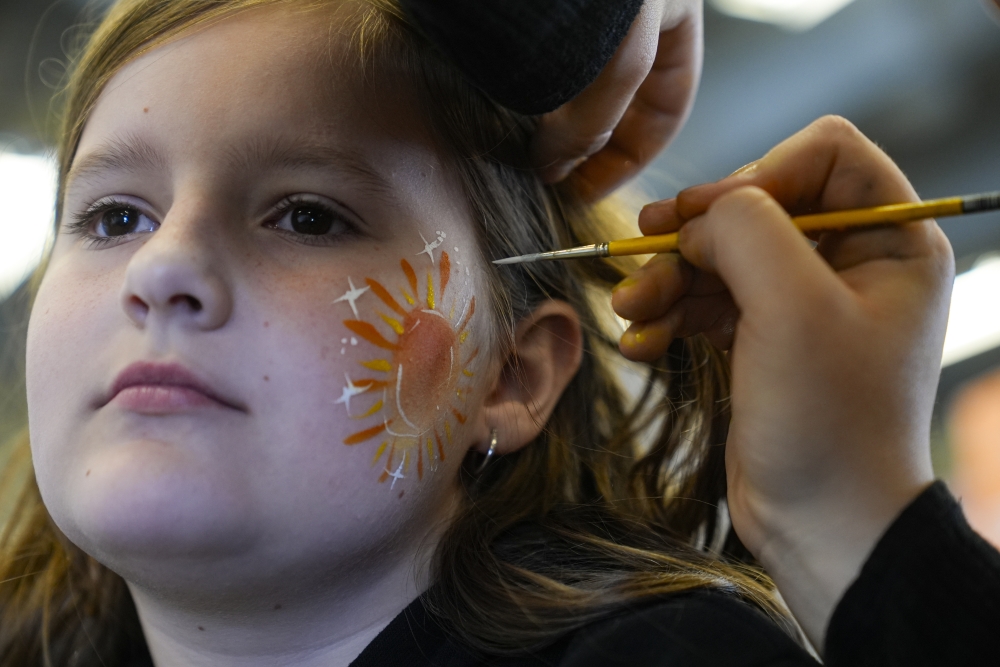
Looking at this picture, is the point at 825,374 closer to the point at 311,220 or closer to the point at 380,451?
the point at 380,451

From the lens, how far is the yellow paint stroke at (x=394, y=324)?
914mm

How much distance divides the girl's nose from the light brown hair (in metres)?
0.31

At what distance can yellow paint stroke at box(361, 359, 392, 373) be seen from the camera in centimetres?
89

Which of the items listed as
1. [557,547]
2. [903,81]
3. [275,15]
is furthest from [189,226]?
[903,81]

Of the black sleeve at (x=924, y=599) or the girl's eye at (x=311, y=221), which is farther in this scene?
the girl's eye at (x=311, y=221)

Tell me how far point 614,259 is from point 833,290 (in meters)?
0.61

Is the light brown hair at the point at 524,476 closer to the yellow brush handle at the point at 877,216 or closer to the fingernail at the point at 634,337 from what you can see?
the fingernail at the point at 634,337

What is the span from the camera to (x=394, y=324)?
92 cm

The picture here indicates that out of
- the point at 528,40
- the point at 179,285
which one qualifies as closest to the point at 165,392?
the point at 179,285

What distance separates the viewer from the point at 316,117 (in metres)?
0.94

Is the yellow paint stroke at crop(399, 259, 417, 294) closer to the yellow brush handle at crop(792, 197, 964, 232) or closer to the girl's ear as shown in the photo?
the girl's ear

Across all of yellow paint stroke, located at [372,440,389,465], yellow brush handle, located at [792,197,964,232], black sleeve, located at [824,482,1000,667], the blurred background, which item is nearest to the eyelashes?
yellow paint stroke, located at [372,440,389,465]

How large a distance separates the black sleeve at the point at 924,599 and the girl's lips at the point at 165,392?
586mm

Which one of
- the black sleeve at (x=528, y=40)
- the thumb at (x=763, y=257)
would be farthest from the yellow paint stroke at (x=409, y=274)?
the thumb at (x=763, y=257)
